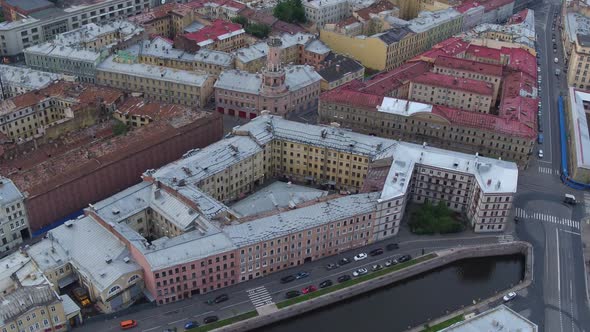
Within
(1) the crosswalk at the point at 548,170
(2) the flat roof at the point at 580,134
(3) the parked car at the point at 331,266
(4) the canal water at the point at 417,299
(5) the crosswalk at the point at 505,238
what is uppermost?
(2) the flat roof at the point at 580,134

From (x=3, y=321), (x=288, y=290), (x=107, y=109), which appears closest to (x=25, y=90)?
(x=107, y=109)

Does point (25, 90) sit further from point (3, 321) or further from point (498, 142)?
point (498, 142)

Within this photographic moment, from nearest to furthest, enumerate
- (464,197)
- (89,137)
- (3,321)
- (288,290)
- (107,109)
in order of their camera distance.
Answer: (3,321), (288,290), (464,197), (89,137), (107,109)

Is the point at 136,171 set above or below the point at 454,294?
above

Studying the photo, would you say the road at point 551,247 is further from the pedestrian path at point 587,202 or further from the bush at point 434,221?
the bush at point 434,221

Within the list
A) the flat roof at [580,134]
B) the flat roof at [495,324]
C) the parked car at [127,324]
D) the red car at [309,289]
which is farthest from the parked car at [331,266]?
the flat roof at [580,134]

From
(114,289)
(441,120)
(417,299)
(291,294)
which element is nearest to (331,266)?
(291,294)

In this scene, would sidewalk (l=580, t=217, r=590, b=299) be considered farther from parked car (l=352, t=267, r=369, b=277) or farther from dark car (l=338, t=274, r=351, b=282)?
dark car (l=338, t=274, r=351, b=282)
